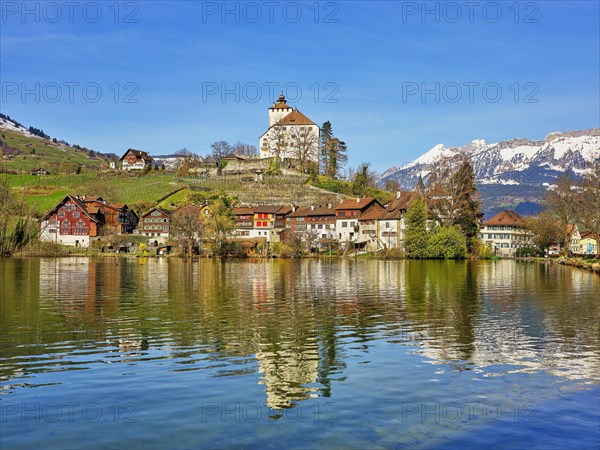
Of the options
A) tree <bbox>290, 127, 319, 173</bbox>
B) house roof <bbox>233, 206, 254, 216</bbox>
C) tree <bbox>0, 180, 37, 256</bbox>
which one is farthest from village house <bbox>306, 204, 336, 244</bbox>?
tree <bbox>0, 180, 37, 256</bbox>

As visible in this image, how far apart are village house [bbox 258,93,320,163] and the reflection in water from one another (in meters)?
114

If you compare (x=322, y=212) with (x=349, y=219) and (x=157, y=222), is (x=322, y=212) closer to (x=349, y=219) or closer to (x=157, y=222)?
(x=349, y=219)

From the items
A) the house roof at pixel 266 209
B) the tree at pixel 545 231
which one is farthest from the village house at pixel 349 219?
the tree at pixel 545 231

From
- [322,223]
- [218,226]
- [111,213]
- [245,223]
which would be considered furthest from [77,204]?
[322,223]

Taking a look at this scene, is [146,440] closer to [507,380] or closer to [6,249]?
[507,380]

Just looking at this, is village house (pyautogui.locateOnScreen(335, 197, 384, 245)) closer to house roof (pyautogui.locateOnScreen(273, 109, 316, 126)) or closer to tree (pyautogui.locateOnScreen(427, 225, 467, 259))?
tree (pyautogui.locateOnScreen(427, 225, 467, 259))

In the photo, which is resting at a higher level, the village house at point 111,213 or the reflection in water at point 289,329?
the village house at point 111,213

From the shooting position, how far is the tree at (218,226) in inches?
4328

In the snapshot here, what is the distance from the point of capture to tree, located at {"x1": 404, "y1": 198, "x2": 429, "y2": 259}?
10281 centimetres

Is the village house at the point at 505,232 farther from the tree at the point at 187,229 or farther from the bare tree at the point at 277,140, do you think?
the tree at the point at 187,229

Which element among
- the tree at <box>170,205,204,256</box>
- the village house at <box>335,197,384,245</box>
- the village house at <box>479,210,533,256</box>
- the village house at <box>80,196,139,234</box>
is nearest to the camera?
the tree at <box>170,205,204,256</box>

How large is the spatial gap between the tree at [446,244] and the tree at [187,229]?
40.0m

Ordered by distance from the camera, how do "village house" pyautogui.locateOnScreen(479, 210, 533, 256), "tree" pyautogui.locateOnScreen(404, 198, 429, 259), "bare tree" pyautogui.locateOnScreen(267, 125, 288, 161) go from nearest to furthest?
1. "tree" pyautogui.locateOnScreen(404, 198, 429, 259)
2. "village house" pyautogui.locateOnScreen(479, 210, 533, 256)
3. "bare tree" pyautogui.locateOnScreen(267, 125, 288, 161)

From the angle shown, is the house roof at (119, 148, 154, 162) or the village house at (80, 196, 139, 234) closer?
the village house at (80, 196, 139, 234)
